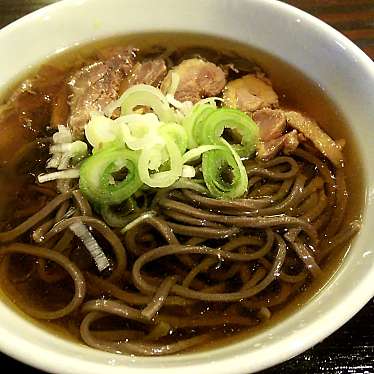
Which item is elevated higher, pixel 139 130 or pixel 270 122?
pixel 139 130

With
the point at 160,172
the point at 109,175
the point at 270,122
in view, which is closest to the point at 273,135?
the point at 270,122

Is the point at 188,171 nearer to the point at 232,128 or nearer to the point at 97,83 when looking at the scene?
the point at 232,128

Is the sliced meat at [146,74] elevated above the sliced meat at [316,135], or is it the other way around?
the sliced meat at [146,74]

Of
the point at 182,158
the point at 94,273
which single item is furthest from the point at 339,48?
the point at 94,273

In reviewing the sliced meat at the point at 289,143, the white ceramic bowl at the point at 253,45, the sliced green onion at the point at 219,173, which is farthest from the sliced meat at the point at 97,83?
the sliced meat at the point at 289,143

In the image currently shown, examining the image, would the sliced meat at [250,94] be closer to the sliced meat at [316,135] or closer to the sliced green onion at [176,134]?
the sliced meat at [316,135]

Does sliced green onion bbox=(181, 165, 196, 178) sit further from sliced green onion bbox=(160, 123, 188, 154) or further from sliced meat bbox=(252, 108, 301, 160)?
sliced meat bbox=(252, 108, 301, 160)
